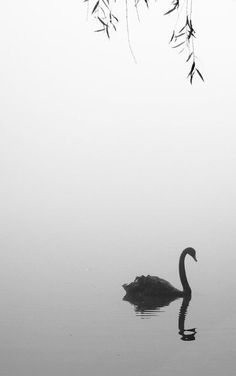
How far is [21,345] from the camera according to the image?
11117 millimetres

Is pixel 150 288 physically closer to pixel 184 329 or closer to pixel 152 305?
pixel 152 305

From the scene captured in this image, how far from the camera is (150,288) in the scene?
47.2 feet

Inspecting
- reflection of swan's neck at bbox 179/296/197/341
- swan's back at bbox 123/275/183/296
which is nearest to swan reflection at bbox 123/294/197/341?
reflection of swan's neck at bbox 179/296/197/341

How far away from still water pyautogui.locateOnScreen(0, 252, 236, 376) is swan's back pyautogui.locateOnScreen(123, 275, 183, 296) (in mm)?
292

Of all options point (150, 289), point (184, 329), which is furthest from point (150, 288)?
point (184, 329)

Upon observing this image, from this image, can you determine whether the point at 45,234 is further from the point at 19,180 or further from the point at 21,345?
the point at 19,180

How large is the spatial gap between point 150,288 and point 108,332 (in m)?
2.56

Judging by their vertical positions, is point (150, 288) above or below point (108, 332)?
above

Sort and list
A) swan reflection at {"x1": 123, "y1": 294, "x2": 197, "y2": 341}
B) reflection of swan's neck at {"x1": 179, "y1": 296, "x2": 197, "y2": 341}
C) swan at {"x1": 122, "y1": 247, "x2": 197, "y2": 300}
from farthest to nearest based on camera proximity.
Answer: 1. swan at {"x1": 122, "y1": 247, "x2": 197, "y2": 300}
2. swan reflection at {"x1": 123, "y1": 294, "x2": 197, "y2": 341}
3. reflection of swan's neck at {"x1": 179, "y1": 296, "x2": 197, "y2": 341}

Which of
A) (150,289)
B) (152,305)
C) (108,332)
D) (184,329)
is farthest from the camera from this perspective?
(150,289)

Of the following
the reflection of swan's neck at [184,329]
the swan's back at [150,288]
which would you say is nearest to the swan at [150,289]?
the swan's back at [150,288]

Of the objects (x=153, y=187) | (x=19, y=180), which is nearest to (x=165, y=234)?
(x=153, y=187)

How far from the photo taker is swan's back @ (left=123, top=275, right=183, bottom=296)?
14.4 m

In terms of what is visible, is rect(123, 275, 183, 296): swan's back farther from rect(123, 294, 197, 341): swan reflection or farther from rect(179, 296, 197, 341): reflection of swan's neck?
rect(179, 296, 197, 341): reflection of swan's neck
